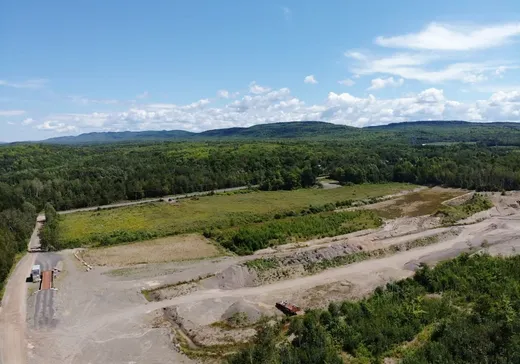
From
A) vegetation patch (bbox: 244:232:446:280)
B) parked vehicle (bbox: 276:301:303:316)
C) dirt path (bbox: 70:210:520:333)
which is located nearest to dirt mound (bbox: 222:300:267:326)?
parked vehicle (bbox: 276:301:303:316)

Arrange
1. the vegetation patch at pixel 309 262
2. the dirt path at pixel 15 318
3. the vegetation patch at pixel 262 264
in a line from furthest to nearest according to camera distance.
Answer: the vegetation patch at pixel 262 264 < the vegetation patch at pixel 309 262 < the dirt path at pixel 15 318

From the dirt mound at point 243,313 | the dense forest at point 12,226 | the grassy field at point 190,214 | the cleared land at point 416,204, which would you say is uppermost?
the dense forest at point 12,226

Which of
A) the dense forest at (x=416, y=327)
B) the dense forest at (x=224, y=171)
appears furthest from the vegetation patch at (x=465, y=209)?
the dense forest at (x=416, y=327)

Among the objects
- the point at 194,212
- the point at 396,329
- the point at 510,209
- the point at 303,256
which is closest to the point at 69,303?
the point at 303,256

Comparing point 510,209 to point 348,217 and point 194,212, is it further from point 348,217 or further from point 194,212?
point 194,212

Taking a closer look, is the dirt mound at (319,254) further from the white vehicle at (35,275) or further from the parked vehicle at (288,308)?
the white vehicle at (35,275)

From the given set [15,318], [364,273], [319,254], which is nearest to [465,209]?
[364,273]
